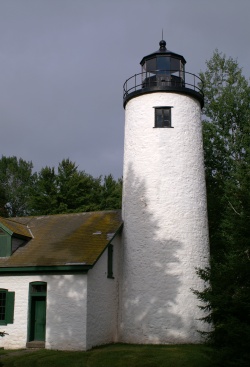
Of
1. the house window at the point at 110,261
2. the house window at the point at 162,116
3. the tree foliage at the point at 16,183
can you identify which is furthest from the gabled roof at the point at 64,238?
the tree foliage at the point at 16,183

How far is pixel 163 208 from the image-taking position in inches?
717

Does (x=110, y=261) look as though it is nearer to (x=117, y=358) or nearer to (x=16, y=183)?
(x=117, y=358)

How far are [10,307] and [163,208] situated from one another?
279 inches

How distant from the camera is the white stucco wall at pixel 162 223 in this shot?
17375mm

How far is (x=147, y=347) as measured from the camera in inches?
634

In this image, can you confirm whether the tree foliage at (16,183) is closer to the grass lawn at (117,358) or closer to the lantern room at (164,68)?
the lantern room at (164,68)

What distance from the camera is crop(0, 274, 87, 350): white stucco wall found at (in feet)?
51.4

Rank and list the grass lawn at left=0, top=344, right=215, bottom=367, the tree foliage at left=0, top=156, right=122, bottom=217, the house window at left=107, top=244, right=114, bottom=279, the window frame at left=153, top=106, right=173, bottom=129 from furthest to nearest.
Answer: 1. the tree foliage at left=0, top=156, right=122, bottom=217
2. the window frame at left=153, top=106, right=173, bottom=129
3. the house window at left=107, top=244, right=114, bottom=279
4. the grass lawn at left=0, top=344, right=215, bottom=367

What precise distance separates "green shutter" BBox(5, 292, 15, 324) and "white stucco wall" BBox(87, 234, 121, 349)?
3074mm

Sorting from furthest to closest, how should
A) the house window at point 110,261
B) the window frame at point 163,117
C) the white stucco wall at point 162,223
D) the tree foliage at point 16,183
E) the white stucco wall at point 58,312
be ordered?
the tree foliage at point 16,183 < the window frame at point 163,117 < the house window at point 110,261 < the white stucco wall at point 162,223 < the white stucco wall at point 58,312

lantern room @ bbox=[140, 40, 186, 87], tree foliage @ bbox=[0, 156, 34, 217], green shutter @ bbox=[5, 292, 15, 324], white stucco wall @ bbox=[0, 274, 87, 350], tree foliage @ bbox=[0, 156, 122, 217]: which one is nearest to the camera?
white stucco wall @ bbox=[0, 274, 87, 350]

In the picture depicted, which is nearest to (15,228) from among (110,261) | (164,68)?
(110,261)

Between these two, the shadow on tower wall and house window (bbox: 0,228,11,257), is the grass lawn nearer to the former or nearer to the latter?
the shadow on tower wall

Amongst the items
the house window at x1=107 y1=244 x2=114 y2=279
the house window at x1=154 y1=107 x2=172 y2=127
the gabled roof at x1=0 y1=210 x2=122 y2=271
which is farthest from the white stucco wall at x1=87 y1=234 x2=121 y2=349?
the house window at x1=154 y1=107 x2=172 y2=127
